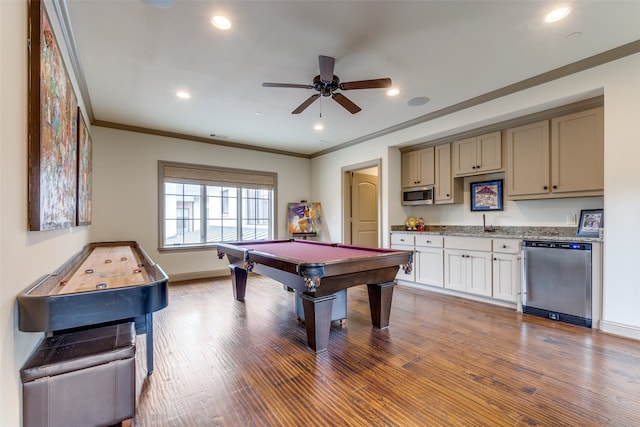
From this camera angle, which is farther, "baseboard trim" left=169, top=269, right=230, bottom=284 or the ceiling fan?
"baseboard trim" left=169, top=269, right=230, bottom=284

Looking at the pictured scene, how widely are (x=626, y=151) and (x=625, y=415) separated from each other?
2.36 m

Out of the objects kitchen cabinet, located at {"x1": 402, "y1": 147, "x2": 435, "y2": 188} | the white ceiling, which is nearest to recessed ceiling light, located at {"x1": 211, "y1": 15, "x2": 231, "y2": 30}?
the white ceiling

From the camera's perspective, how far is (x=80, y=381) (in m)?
1.44

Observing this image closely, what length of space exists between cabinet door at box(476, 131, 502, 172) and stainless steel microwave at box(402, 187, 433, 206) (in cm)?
85

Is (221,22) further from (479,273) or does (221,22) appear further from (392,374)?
(479,273)

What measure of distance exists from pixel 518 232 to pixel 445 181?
49.3 inches

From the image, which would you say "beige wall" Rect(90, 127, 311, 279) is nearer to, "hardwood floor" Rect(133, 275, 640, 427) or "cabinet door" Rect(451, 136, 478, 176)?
"hardwood floor" Rect(133, 275, 640, 427)

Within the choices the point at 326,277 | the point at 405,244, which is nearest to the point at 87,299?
the point at 326,277

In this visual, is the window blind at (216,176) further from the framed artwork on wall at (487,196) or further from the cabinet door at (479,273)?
→ the cabinet door at (479,273)

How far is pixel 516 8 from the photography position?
7.16 ft

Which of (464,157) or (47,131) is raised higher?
(464,157)

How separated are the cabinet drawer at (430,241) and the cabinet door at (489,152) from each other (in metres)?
1.18

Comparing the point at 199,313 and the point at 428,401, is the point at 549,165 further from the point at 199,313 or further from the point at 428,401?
the point at 199,313

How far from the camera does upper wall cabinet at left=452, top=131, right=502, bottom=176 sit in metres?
4.06
